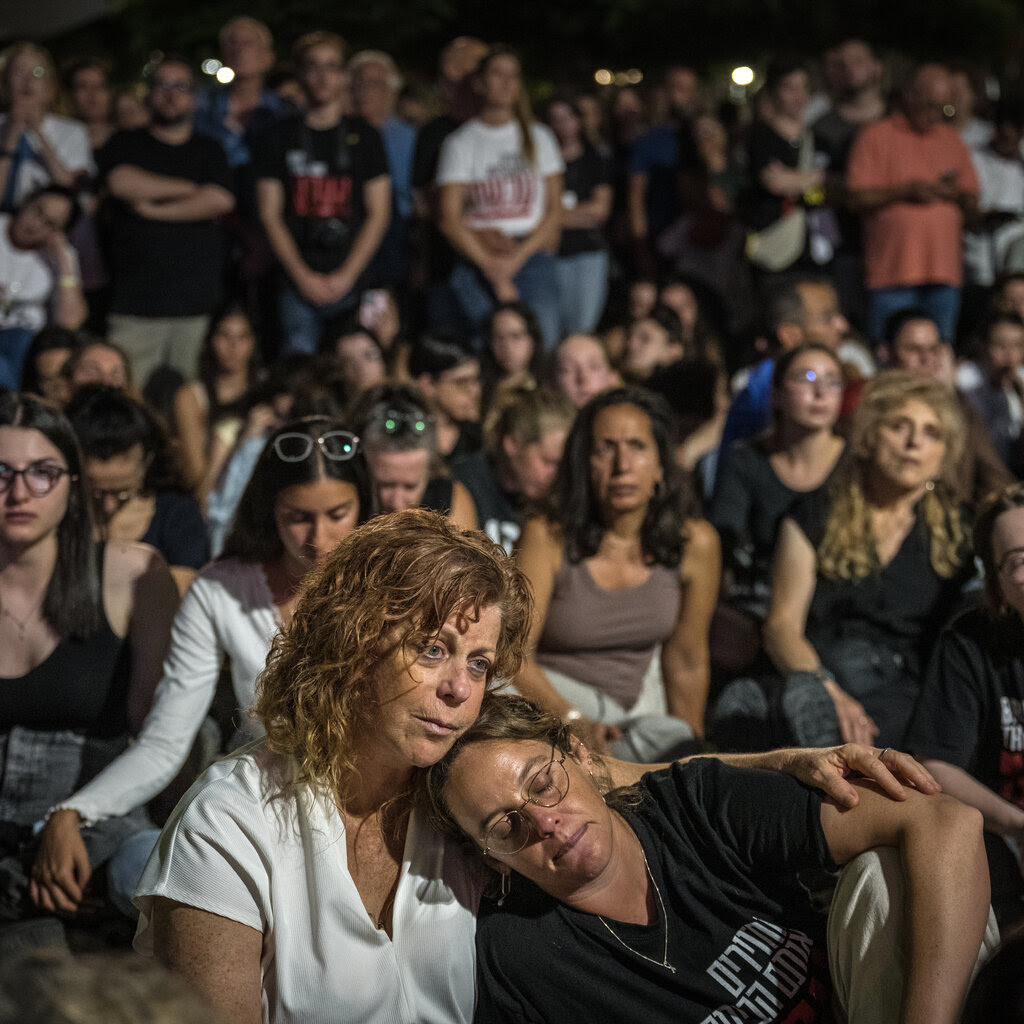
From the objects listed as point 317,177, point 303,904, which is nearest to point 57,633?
point 303,904

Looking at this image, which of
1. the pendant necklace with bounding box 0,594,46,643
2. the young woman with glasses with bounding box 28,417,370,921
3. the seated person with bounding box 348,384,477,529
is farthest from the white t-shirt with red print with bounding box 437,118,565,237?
the pendant necklace with bounding box 0,594,46,643

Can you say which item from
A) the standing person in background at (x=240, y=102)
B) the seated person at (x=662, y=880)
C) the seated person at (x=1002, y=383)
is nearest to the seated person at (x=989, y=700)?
the seated person at (x=662, y=880)

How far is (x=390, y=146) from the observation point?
7.02m

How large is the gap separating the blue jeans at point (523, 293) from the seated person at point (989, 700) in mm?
3698

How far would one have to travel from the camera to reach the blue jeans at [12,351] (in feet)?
20.2

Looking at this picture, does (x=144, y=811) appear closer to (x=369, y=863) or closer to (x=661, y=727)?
(x=369, y=863)

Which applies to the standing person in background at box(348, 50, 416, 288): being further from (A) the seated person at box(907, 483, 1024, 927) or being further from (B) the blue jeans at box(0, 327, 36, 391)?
(A) the seated person at box(907, 483, 1024, 927)

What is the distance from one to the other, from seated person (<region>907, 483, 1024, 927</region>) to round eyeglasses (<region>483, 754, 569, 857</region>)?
1150 mm

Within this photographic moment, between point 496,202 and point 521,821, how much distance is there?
4.84 metres

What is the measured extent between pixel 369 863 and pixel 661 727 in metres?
1.47

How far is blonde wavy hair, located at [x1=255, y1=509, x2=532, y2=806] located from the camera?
7.12ft

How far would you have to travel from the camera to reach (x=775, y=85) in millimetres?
7379

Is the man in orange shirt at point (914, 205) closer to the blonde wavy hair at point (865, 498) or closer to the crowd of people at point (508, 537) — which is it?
the crowd of people at point (508, 537)

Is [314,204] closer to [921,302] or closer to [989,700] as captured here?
[921,302]
